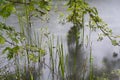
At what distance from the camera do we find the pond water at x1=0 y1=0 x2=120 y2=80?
2201mm

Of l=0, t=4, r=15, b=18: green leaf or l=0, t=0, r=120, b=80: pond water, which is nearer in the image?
l=0, t=4, r=15, b=18: green leaf

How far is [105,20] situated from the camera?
2.99m

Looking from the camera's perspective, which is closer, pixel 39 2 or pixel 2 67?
pixel 39 2

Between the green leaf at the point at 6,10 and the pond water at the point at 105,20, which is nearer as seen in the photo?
the green leaf at the point at 6,10

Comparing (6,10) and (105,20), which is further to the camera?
(105,20)

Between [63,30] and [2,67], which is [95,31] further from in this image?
[2,67]

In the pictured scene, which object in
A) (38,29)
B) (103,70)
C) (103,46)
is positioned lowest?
(103,70)

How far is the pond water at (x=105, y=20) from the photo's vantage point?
2.20 meters

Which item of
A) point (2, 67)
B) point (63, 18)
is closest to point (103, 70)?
point (2, 67)

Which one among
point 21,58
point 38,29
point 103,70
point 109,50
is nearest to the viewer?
point 21,58

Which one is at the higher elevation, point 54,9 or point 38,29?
point 54,9

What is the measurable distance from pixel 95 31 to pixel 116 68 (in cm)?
67

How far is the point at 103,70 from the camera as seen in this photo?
6.56 feet

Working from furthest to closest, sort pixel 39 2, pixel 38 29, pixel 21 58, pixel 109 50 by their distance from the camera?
pixel 38 29 → pixel 109 50 → pixel 21 58 → pixel 39 2
